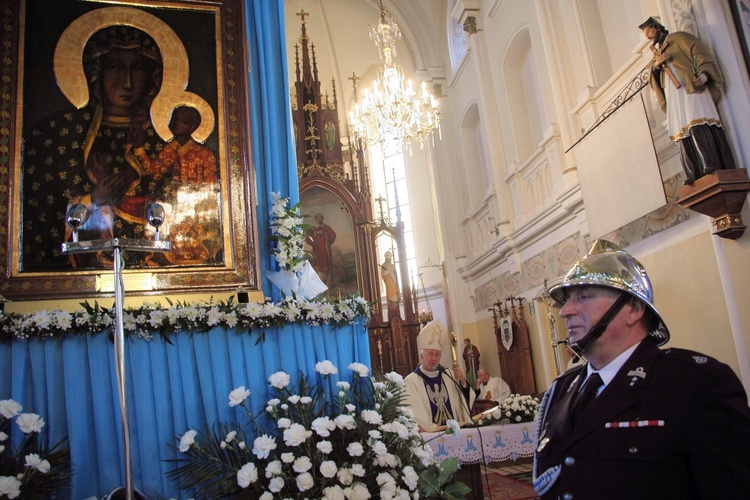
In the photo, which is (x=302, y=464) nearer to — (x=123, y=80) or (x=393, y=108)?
(x=123, y=80)

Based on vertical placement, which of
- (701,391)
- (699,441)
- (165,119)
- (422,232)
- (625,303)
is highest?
(422,232)

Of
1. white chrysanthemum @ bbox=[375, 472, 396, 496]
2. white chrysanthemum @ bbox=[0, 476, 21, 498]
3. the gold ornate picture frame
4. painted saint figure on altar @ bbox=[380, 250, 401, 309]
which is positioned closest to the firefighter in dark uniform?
white chrysanthemum @ bbox=[375, 472, 396, 496]

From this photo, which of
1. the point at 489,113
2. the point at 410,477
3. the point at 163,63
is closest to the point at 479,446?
the point at 410,477

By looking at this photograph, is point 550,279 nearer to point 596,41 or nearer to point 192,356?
point 596,41

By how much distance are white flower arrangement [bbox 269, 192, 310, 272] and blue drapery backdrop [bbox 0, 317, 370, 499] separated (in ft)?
3.12

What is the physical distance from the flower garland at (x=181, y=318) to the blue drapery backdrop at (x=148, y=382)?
6cm

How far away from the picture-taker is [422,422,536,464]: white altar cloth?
16.8ft

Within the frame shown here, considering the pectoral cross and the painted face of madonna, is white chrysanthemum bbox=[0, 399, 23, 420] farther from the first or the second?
the pectoral cross

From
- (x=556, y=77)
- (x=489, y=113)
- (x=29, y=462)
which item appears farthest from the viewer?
(x=489, y=113)

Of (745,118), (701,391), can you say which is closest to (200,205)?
(701,391)

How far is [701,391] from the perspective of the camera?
66.9 inches

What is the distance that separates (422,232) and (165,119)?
1286 centimetres

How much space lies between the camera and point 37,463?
2709 millimetres

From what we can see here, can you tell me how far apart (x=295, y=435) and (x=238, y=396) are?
41 centimetres
